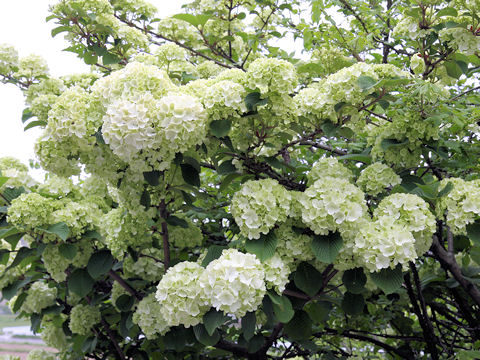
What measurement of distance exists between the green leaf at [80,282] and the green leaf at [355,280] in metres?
1.41

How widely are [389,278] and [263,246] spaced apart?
52 cm

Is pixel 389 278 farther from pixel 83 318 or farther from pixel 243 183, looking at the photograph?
pixel 83 318

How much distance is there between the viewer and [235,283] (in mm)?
1645

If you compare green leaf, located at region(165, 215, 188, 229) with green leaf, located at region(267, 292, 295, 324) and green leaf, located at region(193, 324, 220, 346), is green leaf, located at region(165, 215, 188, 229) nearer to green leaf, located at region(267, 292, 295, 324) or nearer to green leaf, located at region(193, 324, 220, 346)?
green leaf, located at region(193, 324, 220, 346)

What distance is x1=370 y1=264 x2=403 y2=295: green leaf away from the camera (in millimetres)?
1764

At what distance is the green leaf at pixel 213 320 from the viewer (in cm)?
170

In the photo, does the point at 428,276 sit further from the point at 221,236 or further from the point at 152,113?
the point at 152,113

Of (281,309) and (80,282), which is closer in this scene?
(281,309)

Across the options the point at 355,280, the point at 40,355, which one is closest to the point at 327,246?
the point at 355,280

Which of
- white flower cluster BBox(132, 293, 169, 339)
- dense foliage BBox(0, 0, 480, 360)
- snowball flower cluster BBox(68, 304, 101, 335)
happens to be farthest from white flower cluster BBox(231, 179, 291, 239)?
snowball flower cluster BBox(68, 304, 101, 335)

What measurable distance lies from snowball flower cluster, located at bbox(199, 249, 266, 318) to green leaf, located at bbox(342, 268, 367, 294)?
1.56 feet

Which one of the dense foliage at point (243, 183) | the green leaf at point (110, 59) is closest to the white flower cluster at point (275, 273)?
the dense foliage at point (243, 183)

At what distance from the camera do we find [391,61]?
2.94m

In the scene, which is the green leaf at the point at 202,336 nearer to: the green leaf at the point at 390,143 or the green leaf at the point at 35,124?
→ the green leaf at the point at 390,143
